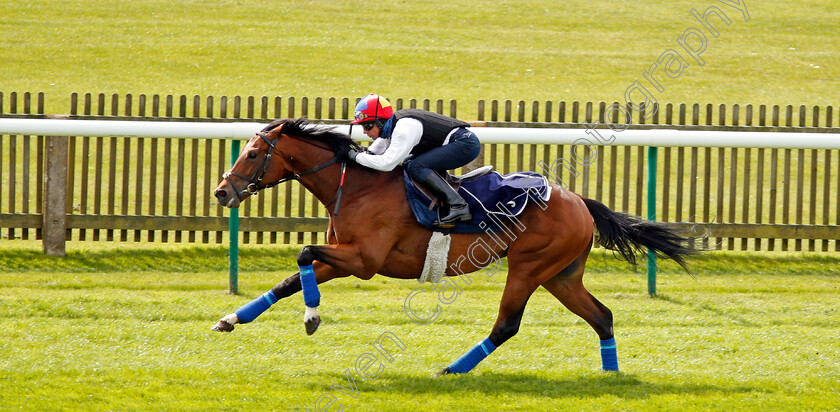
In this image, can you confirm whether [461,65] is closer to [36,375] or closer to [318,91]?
[318,91]

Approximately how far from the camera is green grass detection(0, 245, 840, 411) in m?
4.88

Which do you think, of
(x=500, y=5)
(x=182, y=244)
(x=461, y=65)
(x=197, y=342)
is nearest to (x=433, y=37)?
(x=461, y=65)

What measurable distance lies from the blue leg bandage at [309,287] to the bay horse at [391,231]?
0.15 metres

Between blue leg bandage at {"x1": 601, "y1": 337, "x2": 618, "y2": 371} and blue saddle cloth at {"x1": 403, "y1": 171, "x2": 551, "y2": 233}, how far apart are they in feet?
3.02

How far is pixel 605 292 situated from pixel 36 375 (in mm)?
4479

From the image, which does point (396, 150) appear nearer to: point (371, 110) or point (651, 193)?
point (371, 110)

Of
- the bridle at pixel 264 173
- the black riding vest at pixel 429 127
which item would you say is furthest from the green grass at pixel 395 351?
the black riding vest at pixel 429 127

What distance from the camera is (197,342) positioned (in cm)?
584

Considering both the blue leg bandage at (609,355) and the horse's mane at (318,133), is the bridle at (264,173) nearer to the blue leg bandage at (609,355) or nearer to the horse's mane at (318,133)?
the horse's mane at (318,133)

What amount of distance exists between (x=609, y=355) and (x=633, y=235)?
2.56ft

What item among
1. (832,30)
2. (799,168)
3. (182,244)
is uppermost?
(832,30)

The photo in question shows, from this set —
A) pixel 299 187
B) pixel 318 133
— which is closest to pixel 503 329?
pixel 318 133

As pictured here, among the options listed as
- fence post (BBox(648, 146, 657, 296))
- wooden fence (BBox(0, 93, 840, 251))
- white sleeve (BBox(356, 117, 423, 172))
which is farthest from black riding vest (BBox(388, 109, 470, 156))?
wooden fence (BBox(0, 93, 840, 251))

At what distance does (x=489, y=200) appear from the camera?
5344 millimetres
